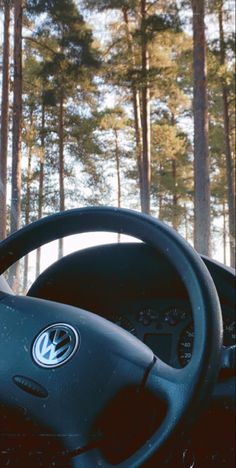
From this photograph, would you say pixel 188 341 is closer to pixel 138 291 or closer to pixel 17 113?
pixel 138 291

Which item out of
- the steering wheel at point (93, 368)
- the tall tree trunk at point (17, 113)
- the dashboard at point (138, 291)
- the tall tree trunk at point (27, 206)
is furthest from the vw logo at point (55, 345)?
the tall tree trunk at point (17, 113)

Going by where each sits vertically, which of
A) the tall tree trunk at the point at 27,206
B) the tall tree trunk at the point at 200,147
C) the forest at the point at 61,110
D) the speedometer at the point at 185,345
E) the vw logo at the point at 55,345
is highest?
the tall tree trunk at the point at 200,147

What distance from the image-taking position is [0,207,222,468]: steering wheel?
1.14 m

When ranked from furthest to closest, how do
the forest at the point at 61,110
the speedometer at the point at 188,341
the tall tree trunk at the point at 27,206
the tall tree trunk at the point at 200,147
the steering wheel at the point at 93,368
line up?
the tall tree trunk at the point at 200,147 < the forest at the point at 61,110 < the speedometer at the point at 188,341 < the tall tree trunk at the point at 27,206 < the steering wheel at the point at 93,368

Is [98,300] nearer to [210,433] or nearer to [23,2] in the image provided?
[210,433]

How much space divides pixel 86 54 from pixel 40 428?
1.95 metres

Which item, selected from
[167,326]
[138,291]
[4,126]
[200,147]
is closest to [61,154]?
[4,126]

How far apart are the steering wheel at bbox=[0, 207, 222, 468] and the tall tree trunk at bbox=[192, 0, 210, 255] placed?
11280 millimetres

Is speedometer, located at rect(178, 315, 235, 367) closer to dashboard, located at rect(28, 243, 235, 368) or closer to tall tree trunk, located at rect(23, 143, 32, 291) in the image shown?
dashboard, located at rect(28, 243, 235, 368)

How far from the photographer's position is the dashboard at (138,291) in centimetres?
177

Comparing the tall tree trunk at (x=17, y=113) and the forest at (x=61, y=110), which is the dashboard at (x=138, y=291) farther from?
the tall tree trunk at (x=17, y=113)

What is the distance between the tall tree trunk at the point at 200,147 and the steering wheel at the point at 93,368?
11.3 metres

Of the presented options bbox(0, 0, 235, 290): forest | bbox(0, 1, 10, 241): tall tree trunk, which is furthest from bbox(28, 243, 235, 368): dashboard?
bbox(0, 1, 10, 241): tall tree trunk

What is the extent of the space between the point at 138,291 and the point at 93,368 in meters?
0.74
